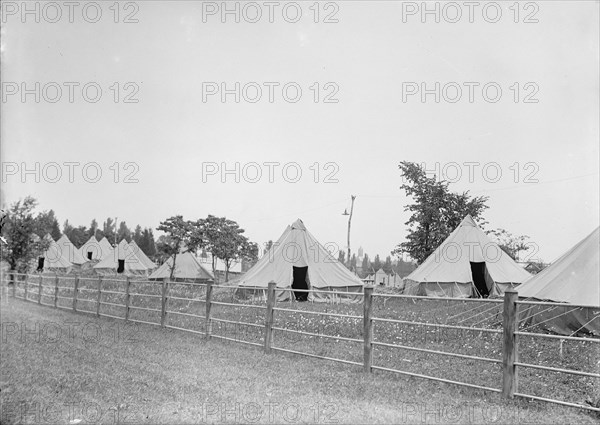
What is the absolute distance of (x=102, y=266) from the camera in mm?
46188

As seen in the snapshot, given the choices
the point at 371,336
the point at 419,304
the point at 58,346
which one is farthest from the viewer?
the point at 419,304

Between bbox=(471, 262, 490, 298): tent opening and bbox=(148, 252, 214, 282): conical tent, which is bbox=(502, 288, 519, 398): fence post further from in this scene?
bbox=(148, 252, 214, 282): conical tent

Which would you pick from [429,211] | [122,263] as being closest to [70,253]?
[122,263]

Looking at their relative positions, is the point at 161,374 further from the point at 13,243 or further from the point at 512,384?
the point at 13,243

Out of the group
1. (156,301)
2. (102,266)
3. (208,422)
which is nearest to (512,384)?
(208,422)

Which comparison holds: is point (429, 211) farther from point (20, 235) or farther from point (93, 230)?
point (93, 230)

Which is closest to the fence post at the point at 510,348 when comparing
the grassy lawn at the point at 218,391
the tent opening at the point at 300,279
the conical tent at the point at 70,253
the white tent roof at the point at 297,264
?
the grassy lawn at the point at 218,391

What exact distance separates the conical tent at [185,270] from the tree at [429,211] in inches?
537

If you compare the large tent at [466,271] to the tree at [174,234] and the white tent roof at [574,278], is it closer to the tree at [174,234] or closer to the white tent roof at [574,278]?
the white tent roof at [574,278]

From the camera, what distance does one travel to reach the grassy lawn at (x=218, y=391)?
4.51 metres

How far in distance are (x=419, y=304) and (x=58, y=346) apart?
12279 mm

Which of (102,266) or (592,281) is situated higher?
(592,281)

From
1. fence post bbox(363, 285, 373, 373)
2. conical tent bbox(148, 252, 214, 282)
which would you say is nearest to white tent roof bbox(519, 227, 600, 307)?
fence post bbox(363, 285, 373, 373)

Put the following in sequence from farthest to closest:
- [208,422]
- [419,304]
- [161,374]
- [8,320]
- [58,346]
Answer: [419,304], [8,320], [58,346], [161,374], [208,422]
